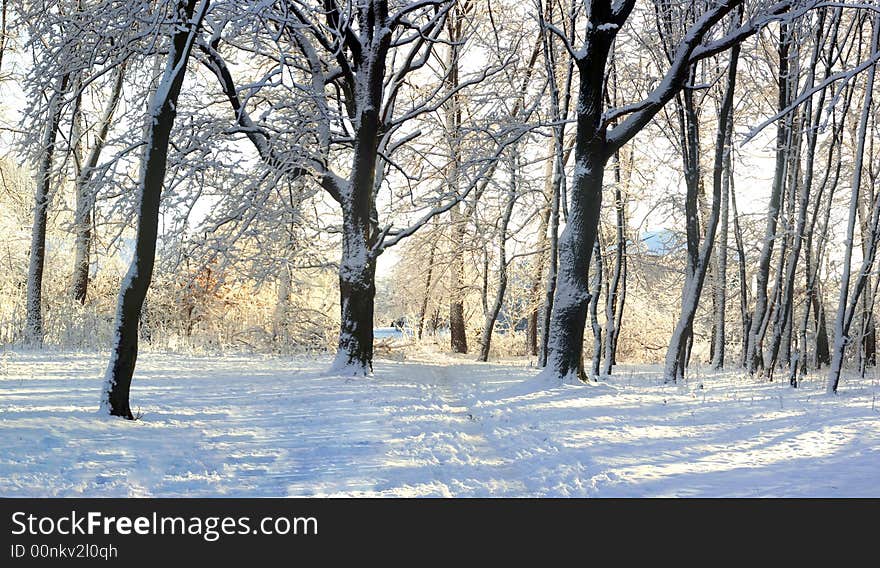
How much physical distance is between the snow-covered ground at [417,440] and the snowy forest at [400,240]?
6cm

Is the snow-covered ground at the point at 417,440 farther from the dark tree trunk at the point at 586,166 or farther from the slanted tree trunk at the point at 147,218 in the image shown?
the dark tree trunk at the point at 586,166

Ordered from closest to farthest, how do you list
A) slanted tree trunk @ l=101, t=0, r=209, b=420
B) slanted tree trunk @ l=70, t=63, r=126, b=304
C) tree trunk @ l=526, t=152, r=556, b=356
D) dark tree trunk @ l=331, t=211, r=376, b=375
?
1. slanted tree trunk @ l=101, t=0, r=209, b=420
2. dark tree trunk @ l=331, t=211, r=376, b=375
3. slanted tree trunk @ l=70, t=63, r=126, b=304
4. tree trunk @ l=526, t=152, r=556, b=356

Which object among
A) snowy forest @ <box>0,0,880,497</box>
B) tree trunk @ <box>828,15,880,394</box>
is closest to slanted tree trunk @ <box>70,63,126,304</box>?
snowy forest @ <box>0,0,880,497</box>

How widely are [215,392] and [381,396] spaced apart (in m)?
2.33

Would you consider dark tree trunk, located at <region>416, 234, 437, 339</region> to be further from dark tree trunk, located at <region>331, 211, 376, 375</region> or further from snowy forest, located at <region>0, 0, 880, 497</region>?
dark tree trunk, located at <region>331, 211, 376, 375</region>

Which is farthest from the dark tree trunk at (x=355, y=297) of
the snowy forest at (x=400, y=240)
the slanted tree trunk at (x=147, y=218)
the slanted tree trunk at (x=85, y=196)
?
the slanted tree trunk at (x=147, y=218)

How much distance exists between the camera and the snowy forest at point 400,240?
589 centimetres

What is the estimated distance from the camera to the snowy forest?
589 centimetres

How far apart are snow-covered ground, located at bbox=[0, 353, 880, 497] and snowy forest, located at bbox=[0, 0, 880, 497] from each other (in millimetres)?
55

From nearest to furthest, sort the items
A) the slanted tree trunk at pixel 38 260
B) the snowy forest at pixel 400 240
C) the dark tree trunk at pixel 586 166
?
the snowy forest at pixel 400 240, the dark tree trunk at pixel 586 166, the slanted tree trunk at pixel 38 260

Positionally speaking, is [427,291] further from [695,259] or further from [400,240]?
[695,259]

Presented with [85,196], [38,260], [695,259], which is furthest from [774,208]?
[38,260]

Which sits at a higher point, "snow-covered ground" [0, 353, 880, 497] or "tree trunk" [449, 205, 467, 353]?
"tree trunk" [449, 205, 467, 353]
